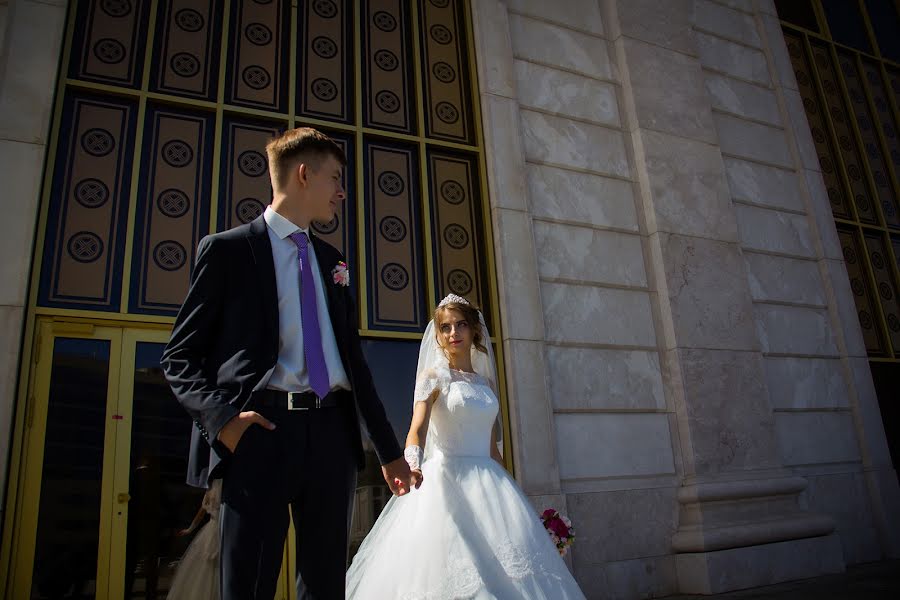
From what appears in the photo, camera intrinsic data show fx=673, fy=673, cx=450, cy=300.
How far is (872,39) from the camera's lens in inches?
387

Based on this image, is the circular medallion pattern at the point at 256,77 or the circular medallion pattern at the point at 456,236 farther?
the circular medallion pattern at the point at 456,236

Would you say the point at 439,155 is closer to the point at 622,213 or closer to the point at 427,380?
the point at 622,213

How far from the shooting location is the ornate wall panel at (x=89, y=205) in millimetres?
4809

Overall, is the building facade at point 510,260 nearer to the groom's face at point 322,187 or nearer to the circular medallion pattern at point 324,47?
the circular medallion pattern at point 324,47

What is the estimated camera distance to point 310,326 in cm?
210

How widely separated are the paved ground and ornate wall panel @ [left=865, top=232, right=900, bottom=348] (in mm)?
3323

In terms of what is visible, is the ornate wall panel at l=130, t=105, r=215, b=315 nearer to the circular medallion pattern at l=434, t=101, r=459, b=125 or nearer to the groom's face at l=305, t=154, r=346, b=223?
the circular medallion pattern at l=434, t=101, r=459, b=125

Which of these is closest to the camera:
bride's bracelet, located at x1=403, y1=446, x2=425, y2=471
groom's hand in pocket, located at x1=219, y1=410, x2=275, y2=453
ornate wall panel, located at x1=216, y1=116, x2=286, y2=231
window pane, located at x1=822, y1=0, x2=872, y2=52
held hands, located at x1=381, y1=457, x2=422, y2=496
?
groom's hand in pocket, located at x1=219, y1=410, x2=275, y2=453

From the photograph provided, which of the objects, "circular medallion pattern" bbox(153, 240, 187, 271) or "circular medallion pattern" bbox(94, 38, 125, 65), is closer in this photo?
"circular medallion pattern" bbox(153, 240, 187, 271)

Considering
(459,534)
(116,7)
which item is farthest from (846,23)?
(459,534)

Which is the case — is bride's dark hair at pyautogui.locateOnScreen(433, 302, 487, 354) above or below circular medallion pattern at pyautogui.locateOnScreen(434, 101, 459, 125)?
below

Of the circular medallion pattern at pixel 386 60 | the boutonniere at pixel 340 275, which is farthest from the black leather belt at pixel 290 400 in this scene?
the circular medallion pattern at pixel 386 60

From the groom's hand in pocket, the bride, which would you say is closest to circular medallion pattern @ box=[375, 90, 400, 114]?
the bride

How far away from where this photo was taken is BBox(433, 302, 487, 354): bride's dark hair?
437 cm
